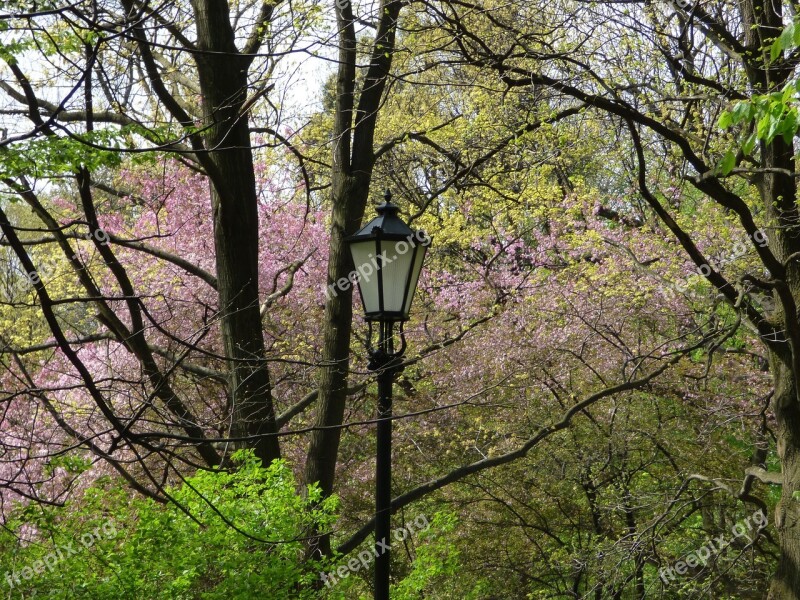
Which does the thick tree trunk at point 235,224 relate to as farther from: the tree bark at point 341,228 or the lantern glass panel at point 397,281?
the lantern glass panel at point 397,281

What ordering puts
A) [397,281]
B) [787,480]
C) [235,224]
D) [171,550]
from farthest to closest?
[235,224] → [787,480] → [171,550] → [397,281]

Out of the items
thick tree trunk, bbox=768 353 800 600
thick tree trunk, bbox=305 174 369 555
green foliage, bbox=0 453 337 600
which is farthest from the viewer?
thick tree trunk, bbox=305 174 369 555

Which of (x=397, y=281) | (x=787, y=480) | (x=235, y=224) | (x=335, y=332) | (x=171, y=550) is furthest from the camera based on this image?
(x=335, y=332)

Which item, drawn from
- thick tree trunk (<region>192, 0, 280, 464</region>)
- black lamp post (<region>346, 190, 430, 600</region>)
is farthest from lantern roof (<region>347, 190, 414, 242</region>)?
thick tree trunk (<region>192, 0, 280, 464</region>)

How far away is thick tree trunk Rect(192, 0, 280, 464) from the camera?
21.2ft

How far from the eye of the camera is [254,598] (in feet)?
15.9

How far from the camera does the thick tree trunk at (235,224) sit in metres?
6.47

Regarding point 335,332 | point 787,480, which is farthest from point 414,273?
point 787,480

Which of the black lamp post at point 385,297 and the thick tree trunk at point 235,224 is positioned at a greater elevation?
the thick tree trunk at point 235,224

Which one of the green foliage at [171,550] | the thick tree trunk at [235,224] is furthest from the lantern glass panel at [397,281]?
the thick tree trunk at [235,224]

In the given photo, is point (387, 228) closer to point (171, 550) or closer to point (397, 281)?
point (397, 281)

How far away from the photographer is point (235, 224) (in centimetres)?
670

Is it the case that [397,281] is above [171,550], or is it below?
above

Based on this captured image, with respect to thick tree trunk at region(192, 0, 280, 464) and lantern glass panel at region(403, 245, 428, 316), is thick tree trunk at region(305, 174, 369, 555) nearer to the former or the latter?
thick tree trunk at region(192, 0, 280, 464)
